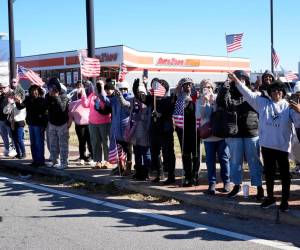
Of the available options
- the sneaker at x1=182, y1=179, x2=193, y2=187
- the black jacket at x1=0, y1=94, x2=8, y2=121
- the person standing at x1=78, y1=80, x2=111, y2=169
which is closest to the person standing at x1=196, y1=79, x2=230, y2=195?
the sneaker at x1=182, y1=179, x2=193, y2=187

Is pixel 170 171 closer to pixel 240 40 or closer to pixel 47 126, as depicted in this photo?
pixel 240 40

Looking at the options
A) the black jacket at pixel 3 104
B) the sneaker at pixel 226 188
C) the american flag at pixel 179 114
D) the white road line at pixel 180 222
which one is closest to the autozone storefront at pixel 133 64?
the black jacket at pixel 3 104

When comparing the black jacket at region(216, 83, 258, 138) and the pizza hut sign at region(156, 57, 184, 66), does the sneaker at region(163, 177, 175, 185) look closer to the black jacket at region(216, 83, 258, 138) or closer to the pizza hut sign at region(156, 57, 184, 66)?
the black jacket at region(216, 83, 258, 138)

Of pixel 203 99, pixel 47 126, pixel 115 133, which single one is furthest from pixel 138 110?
pixel 47 126

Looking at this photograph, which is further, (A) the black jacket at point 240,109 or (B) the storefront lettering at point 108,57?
(B) the storefront lettering at point 108,57

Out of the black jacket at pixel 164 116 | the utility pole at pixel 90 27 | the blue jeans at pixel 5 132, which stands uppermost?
the utility pole at pixel 90 27

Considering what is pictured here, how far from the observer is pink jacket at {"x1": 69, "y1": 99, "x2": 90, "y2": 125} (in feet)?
36.2

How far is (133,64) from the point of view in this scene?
147 feet

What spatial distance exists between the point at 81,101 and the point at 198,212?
465 cm

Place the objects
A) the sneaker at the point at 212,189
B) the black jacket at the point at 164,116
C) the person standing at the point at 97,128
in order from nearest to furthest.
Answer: the sneaker at the point at 212,189 → the black jacket at the point at 164,116 → the person standing at the point at 97,128

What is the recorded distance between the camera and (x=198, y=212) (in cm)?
732

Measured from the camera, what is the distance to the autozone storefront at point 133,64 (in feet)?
143

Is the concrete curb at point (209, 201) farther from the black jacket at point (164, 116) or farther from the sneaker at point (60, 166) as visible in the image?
the black jacket at point (164, 116)

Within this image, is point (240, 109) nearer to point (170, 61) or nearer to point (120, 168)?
point (120, 168)
